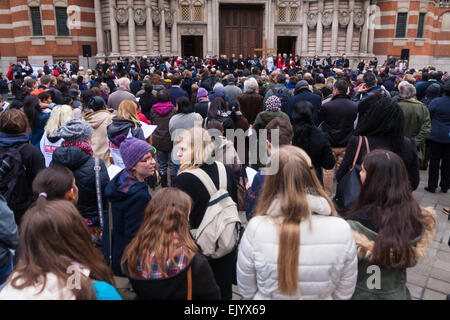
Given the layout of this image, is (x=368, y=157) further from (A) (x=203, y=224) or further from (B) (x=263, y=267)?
(A) (x=203, y=224)

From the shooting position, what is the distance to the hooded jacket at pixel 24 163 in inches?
145

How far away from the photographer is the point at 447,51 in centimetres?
3088

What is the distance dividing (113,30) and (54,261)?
25175 millimetres

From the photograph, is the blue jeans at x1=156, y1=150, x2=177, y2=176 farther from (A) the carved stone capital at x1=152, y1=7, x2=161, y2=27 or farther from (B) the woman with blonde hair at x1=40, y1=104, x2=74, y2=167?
(A) the carved stone capital at x1=152, y1=7, x2=161, y2=27

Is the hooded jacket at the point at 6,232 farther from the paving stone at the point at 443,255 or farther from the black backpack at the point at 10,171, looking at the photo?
the paving stone at the point at 443,255

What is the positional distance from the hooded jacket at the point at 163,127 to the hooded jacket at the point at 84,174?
2.91 metres

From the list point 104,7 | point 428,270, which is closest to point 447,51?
point 104,7

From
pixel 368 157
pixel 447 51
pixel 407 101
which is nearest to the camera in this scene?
pixel 368 157

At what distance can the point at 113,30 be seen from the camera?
24062 millimetres

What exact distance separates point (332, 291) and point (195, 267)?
0.84 metres

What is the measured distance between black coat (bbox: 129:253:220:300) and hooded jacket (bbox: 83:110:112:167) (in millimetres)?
3603

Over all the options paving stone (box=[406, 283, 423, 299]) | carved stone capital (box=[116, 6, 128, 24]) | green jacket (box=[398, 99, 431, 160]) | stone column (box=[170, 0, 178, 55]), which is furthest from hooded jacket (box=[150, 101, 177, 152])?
stone column (box=[170, 0, 178, 55])

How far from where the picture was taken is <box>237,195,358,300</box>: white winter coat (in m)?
1.96

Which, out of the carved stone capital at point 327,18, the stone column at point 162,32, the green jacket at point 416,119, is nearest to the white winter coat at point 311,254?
the green jacket at point 416,119
